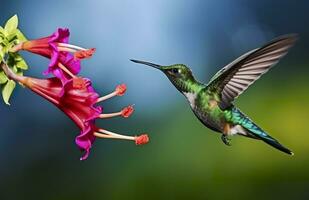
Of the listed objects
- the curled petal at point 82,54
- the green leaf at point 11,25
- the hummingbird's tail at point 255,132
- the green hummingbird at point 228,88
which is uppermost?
the green leaf at point 11,25

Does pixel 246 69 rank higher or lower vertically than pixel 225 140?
higher

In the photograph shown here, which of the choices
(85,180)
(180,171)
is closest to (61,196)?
(85,180)

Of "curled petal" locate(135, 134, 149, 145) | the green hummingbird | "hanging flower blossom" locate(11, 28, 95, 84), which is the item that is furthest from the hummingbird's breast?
"hanging flower blossom" locate(11, 28, 95, 84)

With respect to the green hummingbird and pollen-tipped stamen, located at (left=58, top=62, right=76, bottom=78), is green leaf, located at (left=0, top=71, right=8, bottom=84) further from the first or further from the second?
the green hummingbird

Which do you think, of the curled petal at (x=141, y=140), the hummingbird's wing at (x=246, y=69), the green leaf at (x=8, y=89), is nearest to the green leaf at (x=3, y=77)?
the green leaf at (x=8, y=89)

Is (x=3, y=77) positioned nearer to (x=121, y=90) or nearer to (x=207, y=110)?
(x=121, y=90)

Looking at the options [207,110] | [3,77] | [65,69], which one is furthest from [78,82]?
[207,110]

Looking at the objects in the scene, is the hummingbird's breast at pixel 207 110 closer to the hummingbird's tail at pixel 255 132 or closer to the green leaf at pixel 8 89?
the hummingbird's tail at pixel 255 132

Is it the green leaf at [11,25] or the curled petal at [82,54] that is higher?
the green leaf at [11,25]
